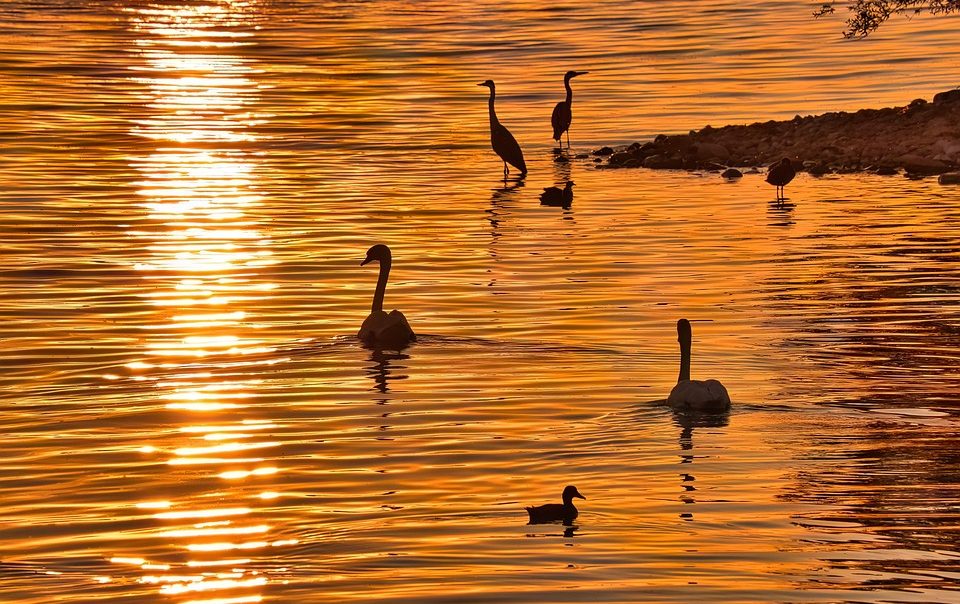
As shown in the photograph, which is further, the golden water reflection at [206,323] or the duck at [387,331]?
the duck at [387,331]

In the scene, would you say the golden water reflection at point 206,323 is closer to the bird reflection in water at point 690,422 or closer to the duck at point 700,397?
the bird reflection in water at point 690,422

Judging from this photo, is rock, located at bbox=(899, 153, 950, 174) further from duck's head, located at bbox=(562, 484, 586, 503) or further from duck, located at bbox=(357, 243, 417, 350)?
duck's head, located at bbox=(562, 484, 586, 503)

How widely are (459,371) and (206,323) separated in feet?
12.3

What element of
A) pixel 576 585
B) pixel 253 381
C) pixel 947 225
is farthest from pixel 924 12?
pixel 576 585

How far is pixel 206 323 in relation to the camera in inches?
→ 787

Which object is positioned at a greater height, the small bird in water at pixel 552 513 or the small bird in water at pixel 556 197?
the small bird in water at pixel 556 197

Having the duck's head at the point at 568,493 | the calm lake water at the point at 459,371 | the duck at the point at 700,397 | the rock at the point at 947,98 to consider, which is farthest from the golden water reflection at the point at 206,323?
the rock at the point at 947,98

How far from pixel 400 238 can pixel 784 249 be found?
18.4ft

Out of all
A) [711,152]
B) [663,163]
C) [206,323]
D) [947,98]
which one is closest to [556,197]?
[663,163]

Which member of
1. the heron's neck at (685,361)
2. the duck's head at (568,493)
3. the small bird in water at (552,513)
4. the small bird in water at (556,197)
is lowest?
the small bird in water at (552,513)

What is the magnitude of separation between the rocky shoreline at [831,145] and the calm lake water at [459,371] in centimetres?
95

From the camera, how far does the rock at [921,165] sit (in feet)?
106

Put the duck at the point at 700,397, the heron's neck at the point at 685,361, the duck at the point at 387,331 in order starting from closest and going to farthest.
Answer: the duck at the point at 700,397 < the heron's neck at the point at 685,361 < the duck at the point at 387,331

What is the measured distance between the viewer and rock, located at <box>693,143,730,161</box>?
3528 centimetres
